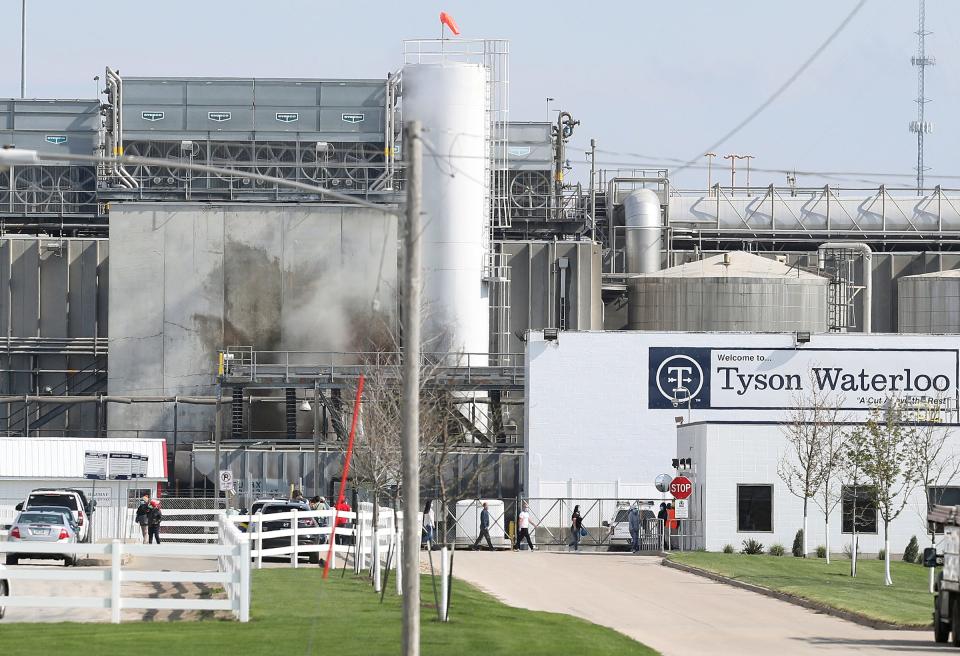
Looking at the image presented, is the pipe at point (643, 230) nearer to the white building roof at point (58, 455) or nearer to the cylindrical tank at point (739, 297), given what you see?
the cylindrical tank at point (739, 297)

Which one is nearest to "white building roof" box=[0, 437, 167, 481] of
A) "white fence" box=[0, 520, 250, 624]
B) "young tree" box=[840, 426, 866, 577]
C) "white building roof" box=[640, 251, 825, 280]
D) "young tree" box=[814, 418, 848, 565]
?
"young tree" box=[814, 418, 848, 565]

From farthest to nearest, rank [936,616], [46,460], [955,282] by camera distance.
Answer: [955,282] → [46,460] → [936,616]

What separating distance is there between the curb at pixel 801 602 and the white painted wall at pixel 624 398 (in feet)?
61.3

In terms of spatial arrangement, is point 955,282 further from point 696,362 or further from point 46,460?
point 46,460

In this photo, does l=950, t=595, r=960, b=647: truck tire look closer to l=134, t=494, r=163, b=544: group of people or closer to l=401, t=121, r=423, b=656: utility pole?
l=401, t=121, r=423, b=656: utility pole

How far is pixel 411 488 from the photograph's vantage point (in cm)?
1867

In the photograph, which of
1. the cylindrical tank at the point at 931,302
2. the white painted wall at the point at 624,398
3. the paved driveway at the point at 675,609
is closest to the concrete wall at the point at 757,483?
the paved driveway at the point at 675,609

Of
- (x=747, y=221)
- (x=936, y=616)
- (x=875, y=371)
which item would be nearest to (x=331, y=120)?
(x=747, y=221)

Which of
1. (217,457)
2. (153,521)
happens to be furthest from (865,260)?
(153,521)

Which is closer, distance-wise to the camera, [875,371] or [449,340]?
[875,371]

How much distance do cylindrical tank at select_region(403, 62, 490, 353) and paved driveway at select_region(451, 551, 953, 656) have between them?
27.3m

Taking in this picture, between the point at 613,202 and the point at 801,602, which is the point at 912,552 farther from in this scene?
the point at 613,202

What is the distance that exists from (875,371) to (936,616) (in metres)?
41.6

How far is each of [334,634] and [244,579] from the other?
80.5 inches
